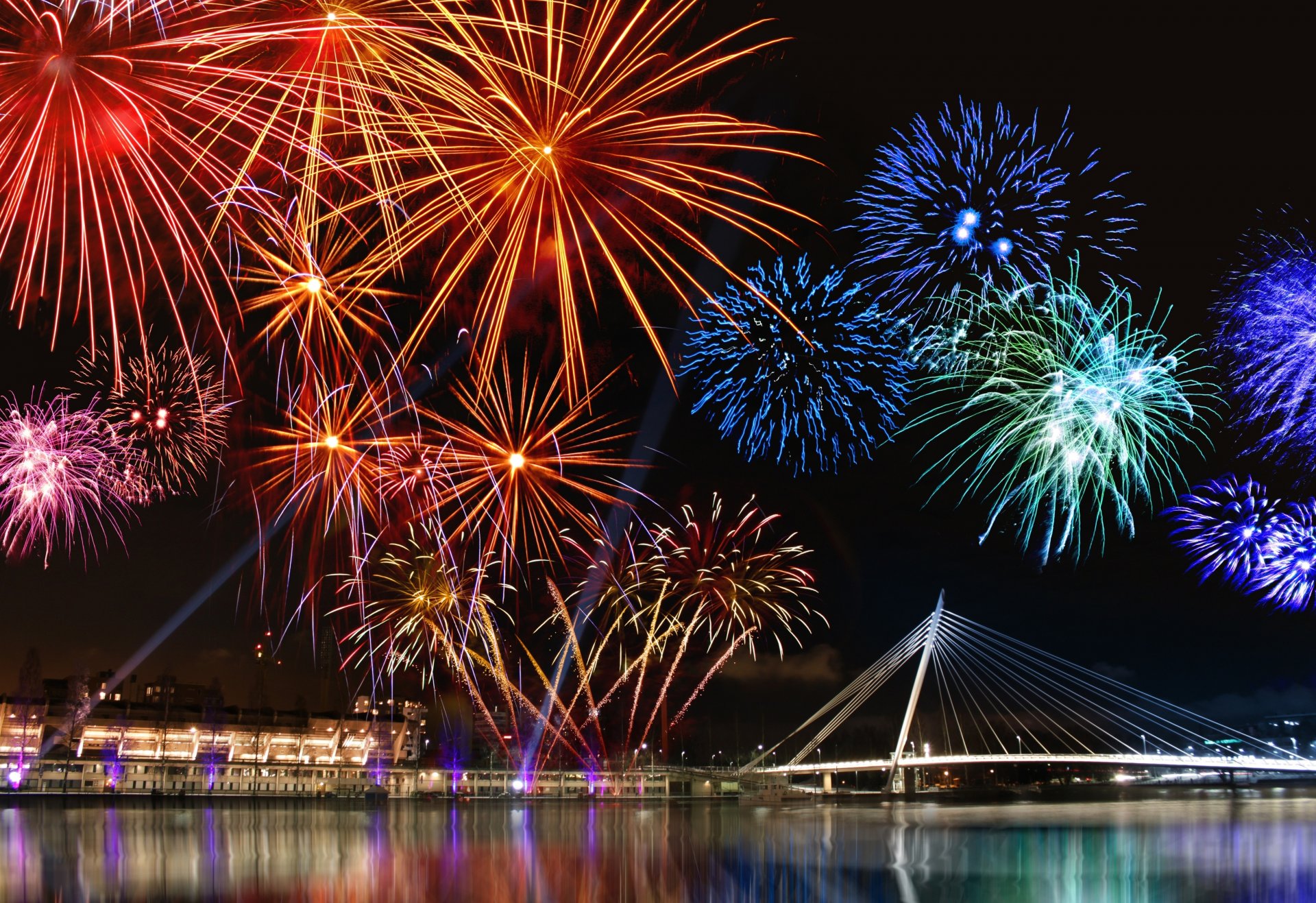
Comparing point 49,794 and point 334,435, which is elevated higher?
point 334,435

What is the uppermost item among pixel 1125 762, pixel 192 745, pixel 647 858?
pixel 647 858

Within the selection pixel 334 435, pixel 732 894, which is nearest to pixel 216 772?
pixel 334 435

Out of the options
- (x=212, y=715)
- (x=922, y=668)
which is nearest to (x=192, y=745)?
(x=212, y=715)

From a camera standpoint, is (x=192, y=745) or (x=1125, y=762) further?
(x=192, y=745)

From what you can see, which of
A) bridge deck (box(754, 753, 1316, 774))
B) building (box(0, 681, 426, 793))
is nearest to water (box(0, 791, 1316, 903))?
building (box(0, 681, 426, 793))

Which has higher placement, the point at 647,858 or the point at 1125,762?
the point at 647,858

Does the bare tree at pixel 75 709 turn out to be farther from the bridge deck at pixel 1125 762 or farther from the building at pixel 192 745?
the bridge deck at pixel 1125 762

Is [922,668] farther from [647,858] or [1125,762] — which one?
[647,858]

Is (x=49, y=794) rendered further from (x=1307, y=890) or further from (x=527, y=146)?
(x=1307, y=890)
